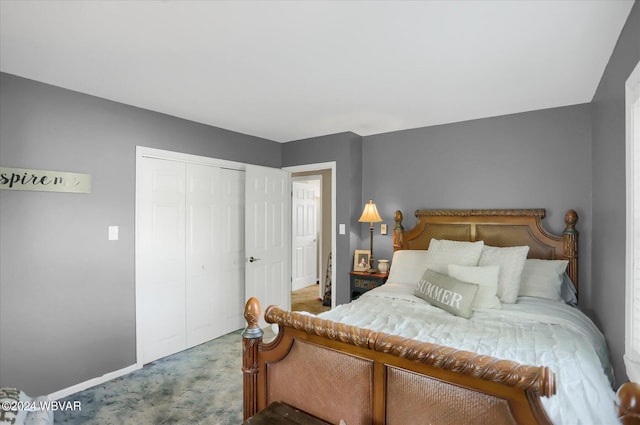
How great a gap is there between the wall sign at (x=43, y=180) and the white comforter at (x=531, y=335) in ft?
7.49

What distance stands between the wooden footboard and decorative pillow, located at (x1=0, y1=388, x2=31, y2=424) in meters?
0.99

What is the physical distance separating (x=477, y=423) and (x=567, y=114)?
2.99m

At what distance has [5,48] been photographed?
6.52 ft

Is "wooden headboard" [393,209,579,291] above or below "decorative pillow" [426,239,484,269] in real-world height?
above

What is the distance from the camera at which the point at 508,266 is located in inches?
103

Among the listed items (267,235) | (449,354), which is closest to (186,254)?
(267,235)

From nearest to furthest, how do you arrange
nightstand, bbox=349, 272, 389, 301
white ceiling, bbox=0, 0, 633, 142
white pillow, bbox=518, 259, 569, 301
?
white ceiling, bbox=0, 0, 633, 142, white pillow, bbox=518, 259, 569, 301, nightstand, bbox=349, 272, 389, 301

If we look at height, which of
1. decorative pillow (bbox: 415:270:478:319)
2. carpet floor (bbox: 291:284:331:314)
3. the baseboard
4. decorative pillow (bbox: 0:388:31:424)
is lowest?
carpet floor (bbox: 291:284:331:314)

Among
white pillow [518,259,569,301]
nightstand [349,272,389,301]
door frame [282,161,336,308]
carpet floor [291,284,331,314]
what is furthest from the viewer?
carpet floor [291,284,331,314]

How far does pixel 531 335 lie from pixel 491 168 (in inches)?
75.5

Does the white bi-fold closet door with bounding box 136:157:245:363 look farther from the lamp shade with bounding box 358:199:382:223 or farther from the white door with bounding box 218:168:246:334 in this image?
the lamp shade with bounding box 358:199:382:223

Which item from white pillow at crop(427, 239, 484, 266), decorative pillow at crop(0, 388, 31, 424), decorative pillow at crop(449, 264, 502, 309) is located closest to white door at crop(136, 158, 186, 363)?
decorative pillow at crop(0, 388, 31, 424)

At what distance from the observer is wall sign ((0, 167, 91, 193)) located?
2.31 m

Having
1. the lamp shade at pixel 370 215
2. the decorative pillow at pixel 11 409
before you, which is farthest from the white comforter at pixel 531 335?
the decorative pillow at pixel 11 409
